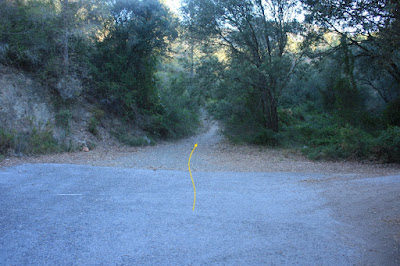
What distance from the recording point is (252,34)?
16516 millimetres

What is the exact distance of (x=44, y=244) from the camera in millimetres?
4137

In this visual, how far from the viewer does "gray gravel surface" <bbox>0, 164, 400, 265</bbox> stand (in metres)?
3.89

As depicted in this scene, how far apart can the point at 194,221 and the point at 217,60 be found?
1330 cm

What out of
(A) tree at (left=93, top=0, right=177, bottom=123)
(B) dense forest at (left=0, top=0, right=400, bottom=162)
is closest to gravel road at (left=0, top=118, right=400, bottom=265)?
(B) dense forest at (left=0, top=0, right=400, bottom=162)

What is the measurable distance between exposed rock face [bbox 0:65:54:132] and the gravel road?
13.4 feet

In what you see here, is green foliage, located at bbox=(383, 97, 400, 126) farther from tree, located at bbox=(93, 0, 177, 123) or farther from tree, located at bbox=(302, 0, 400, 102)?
tree, located at bbox=(93, 0, 177, 123)

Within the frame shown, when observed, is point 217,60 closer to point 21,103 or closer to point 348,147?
point 348,147

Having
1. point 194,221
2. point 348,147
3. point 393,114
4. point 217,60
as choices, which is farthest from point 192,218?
point 393,114

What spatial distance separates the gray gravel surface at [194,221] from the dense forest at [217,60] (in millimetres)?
5739

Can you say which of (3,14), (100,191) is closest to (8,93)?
(3,14)

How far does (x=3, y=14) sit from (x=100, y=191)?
36.5ft

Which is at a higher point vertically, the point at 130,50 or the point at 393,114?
the point at 130,50

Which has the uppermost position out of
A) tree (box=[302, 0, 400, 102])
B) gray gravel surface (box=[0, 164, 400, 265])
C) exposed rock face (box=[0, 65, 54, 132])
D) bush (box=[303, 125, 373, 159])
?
tree (box=[302, 0, 400, 102])

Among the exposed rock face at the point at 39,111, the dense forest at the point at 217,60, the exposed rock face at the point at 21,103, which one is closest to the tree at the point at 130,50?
the dense forest at the point at 217,60
